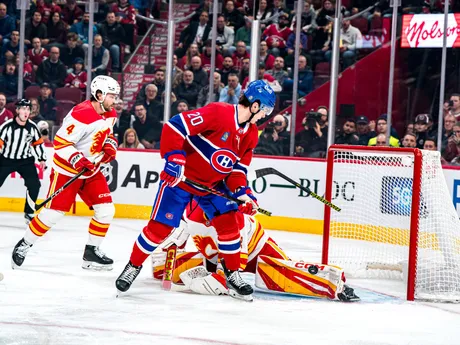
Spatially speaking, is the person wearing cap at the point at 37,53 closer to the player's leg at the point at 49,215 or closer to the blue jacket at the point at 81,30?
the blue jacket at the point at 81,30

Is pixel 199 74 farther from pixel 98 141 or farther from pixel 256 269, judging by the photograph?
pixel 256 269

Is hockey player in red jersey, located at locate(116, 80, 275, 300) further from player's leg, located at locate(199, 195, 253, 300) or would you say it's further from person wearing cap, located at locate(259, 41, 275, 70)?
person wearing cap, located at locate(259, 41, 275, 70)

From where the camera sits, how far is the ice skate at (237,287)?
4.19 metres

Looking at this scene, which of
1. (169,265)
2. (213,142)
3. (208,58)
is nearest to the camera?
(213,142)

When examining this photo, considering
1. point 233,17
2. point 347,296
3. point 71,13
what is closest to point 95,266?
point 347,296

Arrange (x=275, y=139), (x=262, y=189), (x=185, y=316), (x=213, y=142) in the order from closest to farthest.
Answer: (x=185, y=316) < (x=213, y=142) < (x=262, y=189) < (x=275, y=139)

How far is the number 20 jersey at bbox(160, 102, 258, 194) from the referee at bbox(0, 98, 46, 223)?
3.30 m

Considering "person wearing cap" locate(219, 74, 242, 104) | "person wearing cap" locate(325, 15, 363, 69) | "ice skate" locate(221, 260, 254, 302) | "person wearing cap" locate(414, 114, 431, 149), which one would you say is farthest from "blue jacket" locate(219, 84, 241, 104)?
"ice skate" locate(221, 260, 254, 302)

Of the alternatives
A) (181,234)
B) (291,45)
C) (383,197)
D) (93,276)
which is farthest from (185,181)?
(291,45)

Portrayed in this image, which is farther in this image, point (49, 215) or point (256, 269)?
point (49, 215)

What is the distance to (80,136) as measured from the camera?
4934mm

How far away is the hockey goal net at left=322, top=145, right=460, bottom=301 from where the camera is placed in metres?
4.60

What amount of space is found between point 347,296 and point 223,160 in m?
0.92

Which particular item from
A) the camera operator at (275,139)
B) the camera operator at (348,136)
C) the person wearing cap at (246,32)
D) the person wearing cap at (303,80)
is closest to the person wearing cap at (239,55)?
the person wearing cap at (246,32)
